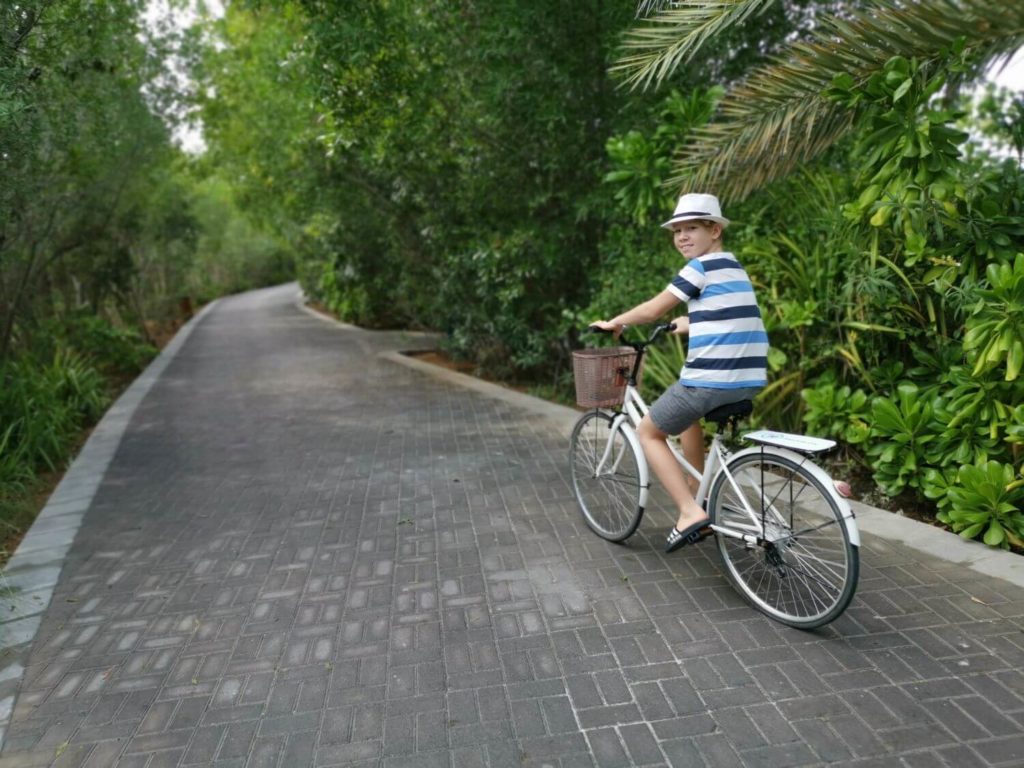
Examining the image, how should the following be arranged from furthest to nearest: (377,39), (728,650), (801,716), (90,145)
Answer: (90,145), (377,39), (728,650), (801,716)

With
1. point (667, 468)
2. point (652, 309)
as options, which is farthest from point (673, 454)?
point (652, 309)

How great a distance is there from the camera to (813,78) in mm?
4426

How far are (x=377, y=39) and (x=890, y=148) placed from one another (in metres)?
4.77

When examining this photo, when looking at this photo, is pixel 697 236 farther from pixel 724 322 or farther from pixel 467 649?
pixel 467 649

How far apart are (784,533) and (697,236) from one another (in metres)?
1.44

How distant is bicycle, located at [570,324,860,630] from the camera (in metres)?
2.89

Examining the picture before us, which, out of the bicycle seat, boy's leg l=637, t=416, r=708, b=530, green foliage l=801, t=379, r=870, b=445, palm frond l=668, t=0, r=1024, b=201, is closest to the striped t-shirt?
the bicycle seat

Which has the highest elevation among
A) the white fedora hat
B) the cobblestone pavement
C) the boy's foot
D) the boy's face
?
the white fedora hat

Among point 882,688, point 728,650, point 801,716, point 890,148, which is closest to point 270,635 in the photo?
point 728,650

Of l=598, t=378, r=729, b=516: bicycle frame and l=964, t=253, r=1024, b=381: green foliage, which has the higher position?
l=964, t=253, r=1024, b=381: green foliage

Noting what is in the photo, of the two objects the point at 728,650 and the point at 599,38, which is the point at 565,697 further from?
the point at 599,38

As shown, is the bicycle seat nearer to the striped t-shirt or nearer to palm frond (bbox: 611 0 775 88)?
the striped t-shirt

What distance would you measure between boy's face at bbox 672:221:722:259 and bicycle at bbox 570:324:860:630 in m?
0.48

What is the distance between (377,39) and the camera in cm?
651
